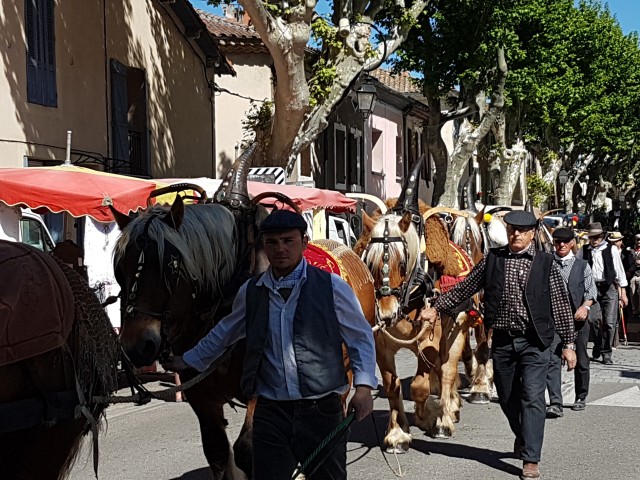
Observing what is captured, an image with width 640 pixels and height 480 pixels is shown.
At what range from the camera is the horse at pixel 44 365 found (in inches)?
147

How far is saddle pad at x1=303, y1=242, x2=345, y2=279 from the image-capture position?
21.3ft

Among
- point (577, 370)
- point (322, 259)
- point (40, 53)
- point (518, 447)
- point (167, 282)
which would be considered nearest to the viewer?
point (167, 282)

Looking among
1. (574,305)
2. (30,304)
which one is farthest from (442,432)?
(30,304)

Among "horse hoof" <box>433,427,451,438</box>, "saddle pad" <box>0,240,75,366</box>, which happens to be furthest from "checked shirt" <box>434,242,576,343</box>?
"saddle pad" <box>0,240,75,366</box>

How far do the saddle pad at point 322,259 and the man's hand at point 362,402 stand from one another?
1857 millimetres

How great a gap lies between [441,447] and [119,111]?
Result: 11786mm

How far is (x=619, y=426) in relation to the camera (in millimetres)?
9070

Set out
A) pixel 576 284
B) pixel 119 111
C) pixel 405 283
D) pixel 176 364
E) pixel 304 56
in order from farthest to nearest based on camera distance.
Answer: pixel 119 111 < pixel 304 56 < pixel 576 284 < pixel 405 283 < pixel 176 364

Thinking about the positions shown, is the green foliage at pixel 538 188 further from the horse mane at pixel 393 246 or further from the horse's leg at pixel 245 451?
the horse's leg at pixel 245 451

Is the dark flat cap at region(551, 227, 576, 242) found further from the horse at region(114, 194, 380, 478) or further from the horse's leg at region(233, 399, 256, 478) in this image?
the horse's leg at region(233, 399, 256, 478)

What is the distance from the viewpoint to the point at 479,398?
407 inches

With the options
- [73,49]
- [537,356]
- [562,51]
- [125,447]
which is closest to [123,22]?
[73,49]

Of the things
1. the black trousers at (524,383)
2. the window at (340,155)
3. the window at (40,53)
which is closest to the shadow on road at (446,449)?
the black trousers at (524,383)

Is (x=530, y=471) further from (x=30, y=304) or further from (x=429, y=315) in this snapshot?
(x=30, y=304)
